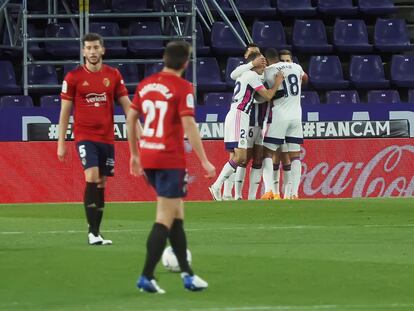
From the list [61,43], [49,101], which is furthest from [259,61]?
[61,43]

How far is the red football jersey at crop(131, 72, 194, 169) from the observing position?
401 inches

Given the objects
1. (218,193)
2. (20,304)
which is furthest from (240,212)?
(20,304)

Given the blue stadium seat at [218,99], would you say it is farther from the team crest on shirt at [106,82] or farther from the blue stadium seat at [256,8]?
the team crest on shirt at [106,82]

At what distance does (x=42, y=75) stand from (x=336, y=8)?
6.74 metres

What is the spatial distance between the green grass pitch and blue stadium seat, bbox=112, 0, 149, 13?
29.7 ft

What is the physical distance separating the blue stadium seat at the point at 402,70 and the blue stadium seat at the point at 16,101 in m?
7.74

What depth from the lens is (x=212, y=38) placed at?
28312mm

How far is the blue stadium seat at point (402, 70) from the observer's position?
28047 millimetres

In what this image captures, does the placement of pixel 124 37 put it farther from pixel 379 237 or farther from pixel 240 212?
pixel 379 237

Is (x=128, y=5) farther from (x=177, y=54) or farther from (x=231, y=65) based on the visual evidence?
(x=177, y=54)

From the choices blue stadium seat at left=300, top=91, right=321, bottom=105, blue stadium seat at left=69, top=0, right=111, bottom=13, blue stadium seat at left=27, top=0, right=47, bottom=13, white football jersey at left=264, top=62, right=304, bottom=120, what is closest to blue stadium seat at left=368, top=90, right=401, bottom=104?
blue stadium seat at left=300, top=91, right=321, bottom=105

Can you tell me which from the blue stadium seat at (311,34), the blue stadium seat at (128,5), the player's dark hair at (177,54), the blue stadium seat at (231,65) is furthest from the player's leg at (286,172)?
the player's dark hair at (177,54)

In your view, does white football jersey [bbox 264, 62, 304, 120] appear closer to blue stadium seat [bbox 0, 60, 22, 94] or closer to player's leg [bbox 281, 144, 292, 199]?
player's leg [bbox 281, 144, 292, 199]

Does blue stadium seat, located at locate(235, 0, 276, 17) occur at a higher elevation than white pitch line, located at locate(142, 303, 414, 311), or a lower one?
higher
